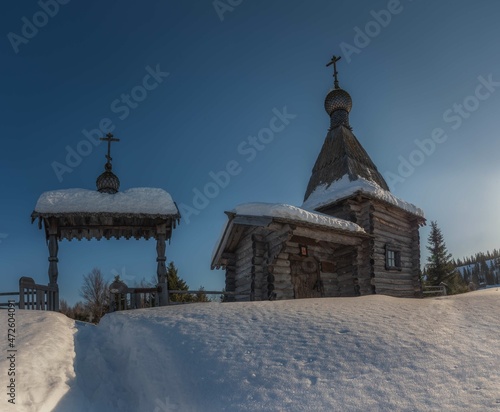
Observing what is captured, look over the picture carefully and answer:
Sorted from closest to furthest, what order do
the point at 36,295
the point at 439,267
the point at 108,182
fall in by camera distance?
the point at 36,295 < the point at 108,182 < the point at 439,267

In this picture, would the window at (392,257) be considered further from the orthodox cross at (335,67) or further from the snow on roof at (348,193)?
the orthodox cross at (335,67)

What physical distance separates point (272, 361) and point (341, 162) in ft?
47.5

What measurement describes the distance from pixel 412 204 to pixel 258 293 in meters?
9.95

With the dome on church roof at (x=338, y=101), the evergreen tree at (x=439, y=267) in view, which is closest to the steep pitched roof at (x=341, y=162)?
the dome on church roof at (x=338, y=101)

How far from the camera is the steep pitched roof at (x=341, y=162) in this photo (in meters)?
17.2

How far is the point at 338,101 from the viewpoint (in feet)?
68.2

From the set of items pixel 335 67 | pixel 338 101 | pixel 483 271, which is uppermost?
pixel 335 67

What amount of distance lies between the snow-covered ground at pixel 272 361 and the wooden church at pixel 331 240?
15.3ft

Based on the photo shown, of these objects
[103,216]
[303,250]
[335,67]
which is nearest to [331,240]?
[303,250]

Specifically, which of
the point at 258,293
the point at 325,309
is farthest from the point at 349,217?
the point at 325,309

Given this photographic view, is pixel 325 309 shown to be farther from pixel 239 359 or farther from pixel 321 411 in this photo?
pixel 321 411

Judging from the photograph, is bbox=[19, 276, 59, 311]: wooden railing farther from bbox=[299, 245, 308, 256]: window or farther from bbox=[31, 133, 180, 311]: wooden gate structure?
bbox=[299, 245, 308, 256]: window

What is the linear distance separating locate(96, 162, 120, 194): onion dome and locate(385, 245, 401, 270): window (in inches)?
439

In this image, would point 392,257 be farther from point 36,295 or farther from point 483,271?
point 483,271
